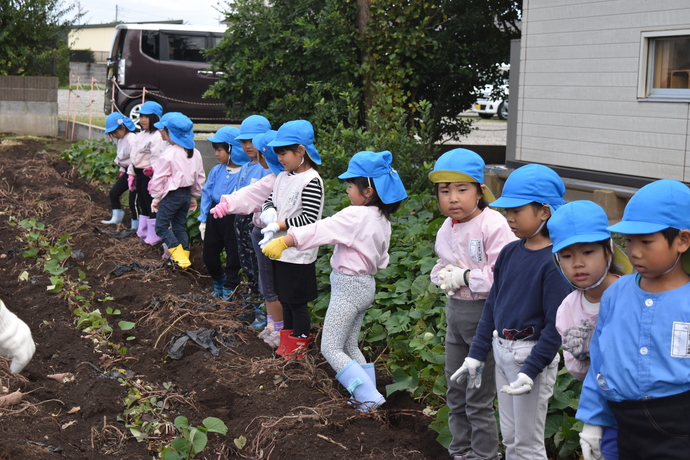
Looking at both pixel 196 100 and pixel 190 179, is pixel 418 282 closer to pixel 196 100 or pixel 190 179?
pixel 190 179

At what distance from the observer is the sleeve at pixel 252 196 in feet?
18.6

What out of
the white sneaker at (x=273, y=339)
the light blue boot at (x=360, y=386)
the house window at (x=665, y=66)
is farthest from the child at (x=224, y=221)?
the house window at (x=665, y=66)

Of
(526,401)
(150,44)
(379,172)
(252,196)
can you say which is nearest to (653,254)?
(526,401)

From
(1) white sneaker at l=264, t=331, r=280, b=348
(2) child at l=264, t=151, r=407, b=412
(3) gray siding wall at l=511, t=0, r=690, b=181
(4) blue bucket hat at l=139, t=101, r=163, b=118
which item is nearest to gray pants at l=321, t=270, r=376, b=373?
(2) child at l=264, t=151, r=407, b=412

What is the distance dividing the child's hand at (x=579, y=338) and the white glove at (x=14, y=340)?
2.23 m

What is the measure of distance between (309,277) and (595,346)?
2664mm

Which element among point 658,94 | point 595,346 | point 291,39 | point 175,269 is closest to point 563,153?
point 658,94

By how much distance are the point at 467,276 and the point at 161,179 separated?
4680 millimetres

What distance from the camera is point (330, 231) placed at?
13.9ft

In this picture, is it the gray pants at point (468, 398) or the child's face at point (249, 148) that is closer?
the gray pants at point (468, 398)

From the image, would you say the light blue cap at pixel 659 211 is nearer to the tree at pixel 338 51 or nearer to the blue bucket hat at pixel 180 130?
the blue bucket hat at pixel 180 130

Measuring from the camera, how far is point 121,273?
7367mm

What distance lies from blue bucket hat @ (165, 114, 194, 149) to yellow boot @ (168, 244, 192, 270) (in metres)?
1.04

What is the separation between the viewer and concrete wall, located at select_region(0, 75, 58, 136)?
18.7m
